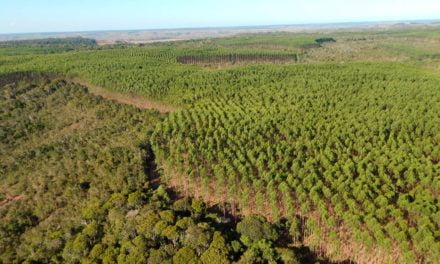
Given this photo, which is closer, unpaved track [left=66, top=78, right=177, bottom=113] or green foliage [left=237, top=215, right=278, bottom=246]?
green foliage [left=237, top=215, right=278, bottom=246]

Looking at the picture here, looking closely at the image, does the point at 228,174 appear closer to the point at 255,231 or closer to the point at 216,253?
the point at 255,231

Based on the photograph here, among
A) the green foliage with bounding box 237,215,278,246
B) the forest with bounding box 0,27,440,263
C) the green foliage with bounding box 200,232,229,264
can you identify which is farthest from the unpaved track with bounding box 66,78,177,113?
the green foliage with bounding box 200,232,229,264

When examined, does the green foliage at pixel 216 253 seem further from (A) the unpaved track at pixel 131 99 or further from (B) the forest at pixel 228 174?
(A) the unpaved track at pixel 131 99

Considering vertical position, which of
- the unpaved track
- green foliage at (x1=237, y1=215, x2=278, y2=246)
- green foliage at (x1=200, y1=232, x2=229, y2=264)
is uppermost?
the unpaved track

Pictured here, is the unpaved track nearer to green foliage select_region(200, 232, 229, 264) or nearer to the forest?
the forest

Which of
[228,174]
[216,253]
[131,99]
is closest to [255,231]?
[216,253]

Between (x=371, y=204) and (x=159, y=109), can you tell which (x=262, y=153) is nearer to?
(x=371, y=204)

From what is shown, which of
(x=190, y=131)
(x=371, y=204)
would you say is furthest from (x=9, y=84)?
(x=371, y=204)

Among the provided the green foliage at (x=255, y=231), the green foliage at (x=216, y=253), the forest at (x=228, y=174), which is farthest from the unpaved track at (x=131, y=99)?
the green foliage at (x=216, y=253)

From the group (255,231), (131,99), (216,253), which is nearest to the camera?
(216,253)
